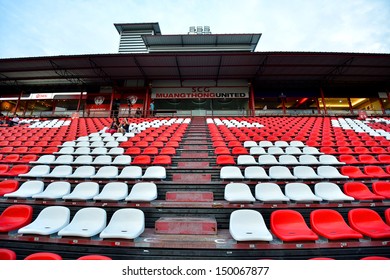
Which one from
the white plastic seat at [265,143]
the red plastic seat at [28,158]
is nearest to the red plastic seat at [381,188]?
the white plastic seat at [265,143]

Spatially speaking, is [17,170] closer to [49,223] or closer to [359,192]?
[49,223]

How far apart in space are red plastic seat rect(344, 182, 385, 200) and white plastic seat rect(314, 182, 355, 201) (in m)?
0.20

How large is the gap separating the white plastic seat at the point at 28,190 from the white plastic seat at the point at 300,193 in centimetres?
532

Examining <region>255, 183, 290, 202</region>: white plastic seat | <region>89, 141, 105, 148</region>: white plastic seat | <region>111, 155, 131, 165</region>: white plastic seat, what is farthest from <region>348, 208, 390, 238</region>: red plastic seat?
<region>89, 141, 105, 148</region>: white plastic seat

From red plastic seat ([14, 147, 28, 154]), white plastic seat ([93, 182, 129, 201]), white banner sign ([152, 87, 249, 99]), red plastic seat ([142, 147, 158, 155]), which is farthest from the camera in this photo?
white banner sign ([152, 87, 249, 99])

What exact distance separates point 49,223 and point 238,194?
11.1 feet

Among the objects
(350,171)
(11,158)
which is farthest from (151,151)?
(350,171)

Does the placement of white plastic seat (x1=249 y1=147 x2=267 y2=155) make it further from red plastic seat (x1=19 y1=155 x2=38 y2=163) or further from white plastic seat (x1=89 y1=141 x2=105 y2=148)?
red plastic seat (x1=19 y1=155 x2=38 y2=163)

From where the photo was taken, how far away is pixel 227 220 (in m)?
3.20

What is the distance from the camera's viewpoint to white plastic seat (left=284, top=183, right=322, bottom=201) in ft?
11.0

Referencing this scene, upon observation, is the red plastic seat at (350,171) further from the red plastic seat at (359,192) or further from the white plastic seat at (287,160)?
the white plastic seat at (287,160)

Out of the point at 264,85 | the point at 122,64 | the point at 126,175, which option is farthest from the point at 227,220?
the point at 264,85

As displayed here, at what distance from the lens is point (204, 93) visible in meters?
16.2

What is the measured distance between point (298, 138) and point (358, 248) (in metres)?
5.38
